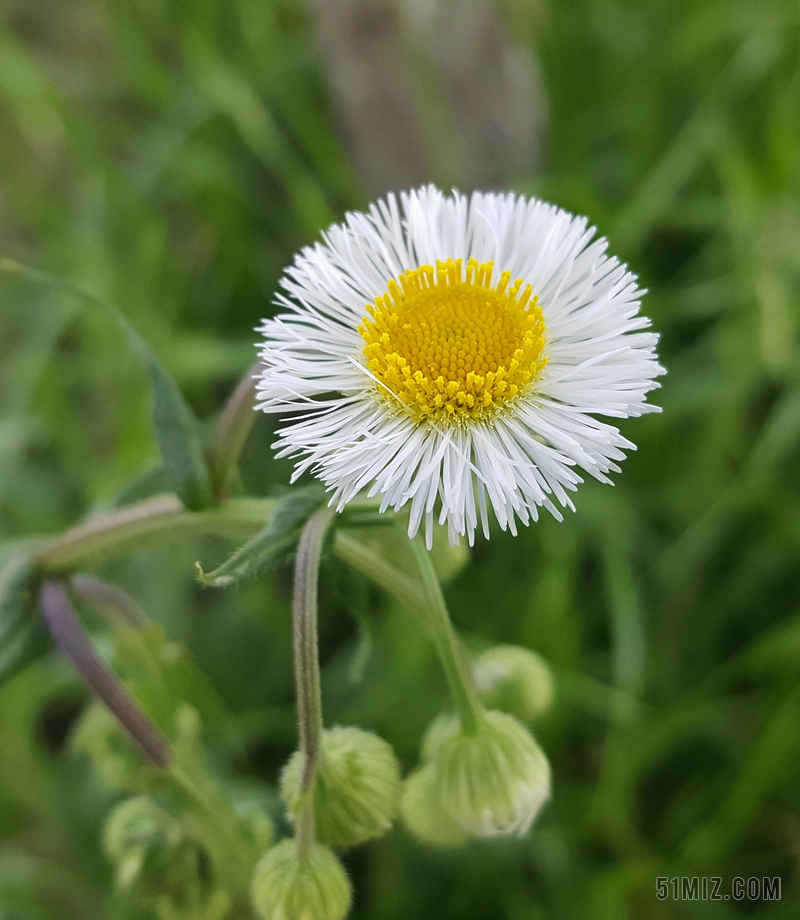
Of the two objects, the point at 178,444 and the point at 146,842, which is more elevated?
the point at 178,444

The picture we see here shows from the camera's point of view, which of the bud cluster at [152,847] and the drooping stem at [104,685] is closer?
the drooping stem at [104,685]

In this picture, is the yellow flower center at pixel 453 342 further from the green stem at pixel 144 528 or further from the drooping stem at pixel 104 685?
the drooping stem at pixel 104 685

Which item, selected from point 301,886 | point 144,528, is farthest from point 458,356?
point 301,886

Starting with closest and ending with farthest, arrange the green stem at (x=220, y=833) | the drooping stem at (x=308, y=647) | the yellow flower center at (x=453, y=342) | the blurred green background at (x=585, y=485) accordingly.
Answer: the drooping stem at (x=308, y=647) → the yellow flower center at (x=453, y=342) → the green stem at (x=220, y=833) → the blurred green background at (x=585, y=485)

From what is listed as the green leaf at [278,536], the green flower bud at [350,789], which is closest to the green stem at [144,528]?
the green leaf at [278,536]

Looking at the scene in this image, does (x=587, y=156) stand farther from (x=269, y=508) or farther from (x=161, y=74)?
(x=269, y=508)

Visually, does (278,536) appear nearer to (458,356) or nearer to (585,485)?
(458,356)

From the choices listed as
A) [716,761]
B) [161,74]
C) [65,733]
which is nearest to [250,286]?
[161,74]
